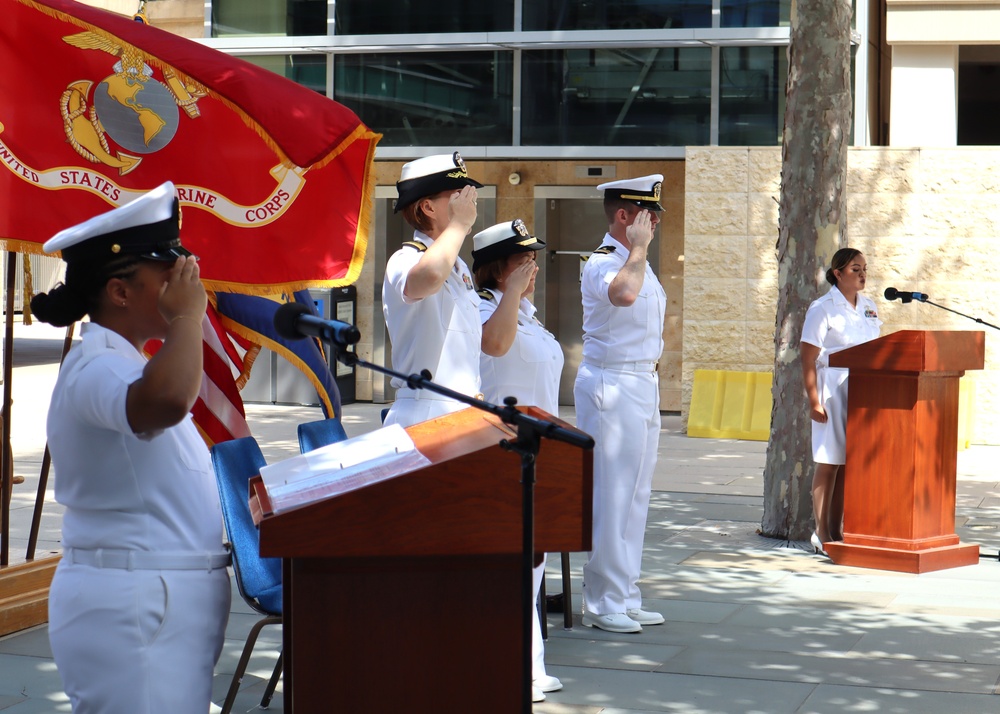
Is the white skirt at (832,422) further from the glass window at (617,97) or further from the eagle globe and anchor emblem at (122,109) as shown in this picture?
the glass window at (617,97)

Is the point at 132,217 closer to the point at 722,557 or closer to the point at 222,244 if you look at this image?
the point at 222,244

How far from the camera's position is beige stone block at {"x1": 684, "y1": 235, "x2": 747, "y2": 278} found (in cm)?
1451

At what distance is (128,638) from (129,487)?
32 centimetres

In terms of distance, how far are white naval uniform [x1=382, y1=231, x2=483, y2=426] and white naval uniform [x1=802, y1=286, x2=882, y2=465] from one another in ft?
14.0

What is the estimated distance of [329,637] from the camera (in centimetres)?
294

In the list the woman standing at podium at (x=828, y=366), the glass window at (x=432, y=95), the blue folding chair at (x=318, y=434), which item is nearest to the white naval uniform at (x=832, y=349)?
the woman standing at podium at (x=828, y=366)

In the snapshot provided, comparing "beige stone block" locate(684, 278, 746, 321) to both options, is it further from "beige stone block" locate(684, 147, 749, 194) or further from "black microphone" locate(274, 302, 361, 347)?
"black microphone" locate(274, 302, 361, 347)

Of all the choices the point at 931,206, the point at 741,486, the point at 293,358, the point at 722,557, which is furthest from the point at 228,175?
the point at 931,206

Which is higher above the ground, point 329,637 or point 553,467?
point 553,467

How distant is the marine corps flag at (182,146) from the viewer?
5.48 metres

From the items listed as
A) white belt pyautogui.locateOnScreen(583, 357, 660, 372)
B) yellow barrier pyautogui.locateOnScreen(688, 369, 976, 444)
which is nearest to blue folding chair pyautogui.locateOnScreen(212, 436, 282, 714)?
white belt pyautogui.locateOnScreen(583, 357, 660, 372)

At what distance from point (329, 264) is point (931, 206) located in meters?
9.85

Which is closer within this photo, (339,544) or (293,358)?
(339,544)

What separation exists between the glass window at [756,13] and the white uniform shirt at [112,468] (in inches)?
538
